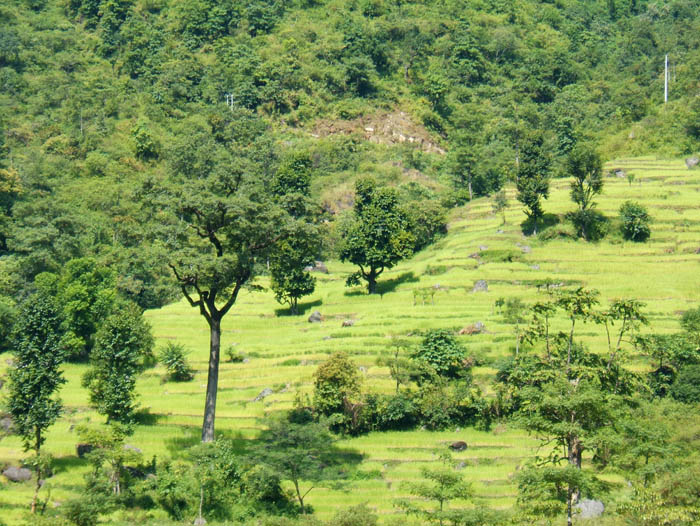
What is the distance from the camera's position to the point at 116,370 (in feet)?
147

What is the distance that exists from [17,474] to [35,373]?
5.43 meters

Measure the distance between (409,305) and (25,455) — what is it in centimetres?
3396

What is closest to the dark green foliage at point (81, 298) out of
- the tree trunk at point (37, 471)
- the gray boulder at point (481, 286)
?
the tree trunk at point (37, 471)

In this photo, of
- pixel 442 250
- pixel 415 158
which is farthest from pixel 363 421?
pixel 415 158

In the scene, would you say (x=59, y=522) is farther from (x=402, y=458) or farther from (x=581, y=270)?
(x=581, y=270)

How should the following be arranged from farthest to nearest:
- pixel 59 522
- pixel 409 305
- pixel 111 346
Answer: pixel 409 305
pixel 111 346
pixel 59 522

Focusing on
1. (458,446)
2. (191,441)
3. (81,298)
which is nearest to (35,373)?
(191,441)

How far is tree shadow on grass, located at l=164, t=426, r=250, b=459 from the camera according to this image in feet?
135

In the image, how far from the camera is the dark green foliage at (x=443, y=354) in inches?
1957

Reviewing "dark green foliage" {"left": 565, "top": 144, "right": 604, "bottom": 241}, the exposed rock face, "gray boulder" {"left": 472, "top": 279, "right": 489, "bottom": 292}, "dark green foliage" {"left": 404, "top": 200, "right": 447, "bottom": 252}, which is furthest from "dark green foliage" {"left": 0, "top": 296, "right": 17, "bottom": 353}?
"dark green foliage" {"left": 565, "top": 144, "right": 604, "bottom": 241}

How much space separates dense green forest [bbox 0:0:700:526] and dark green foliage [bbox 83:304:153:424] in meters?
0.15

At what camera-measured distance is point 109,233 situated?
8669 centimetres

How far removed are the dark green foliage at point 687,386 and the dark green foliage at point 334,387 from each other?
1982cm

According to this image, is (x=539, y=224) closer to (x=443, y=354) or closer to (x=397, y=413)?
(x=443, y=354)
